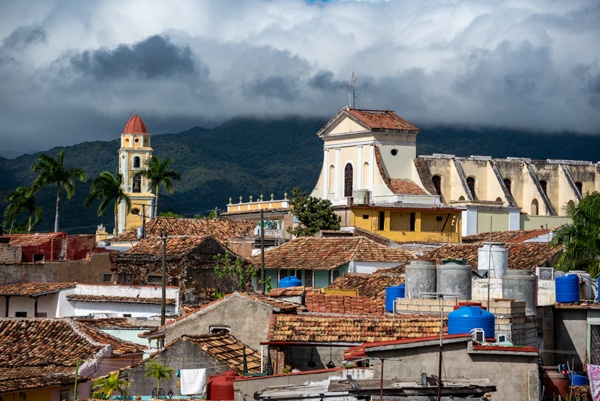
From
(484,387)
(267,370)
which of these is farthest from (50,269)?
(484,387)

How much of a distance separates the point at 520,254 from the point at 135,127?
92.5 metres

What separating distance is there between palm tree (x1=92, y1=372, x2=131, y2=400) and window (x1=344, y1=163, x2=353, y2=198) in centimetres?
6417

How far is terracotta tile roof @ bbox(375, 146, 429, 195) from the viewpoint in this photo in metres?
91.1

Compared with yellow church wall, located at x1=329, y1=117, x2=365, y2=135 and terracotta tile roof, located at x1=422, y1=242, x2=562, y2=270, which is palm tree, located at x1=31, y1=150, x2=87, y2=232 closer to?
yellow church wall, located at x1=329, y1=117, x2=365, y2=135

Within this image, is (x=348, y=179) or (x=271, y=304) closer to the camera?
(x=271, y=304)

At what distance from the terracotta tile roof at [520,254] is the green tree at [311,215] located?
2348cm

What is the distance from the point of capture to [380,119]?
9362 cm

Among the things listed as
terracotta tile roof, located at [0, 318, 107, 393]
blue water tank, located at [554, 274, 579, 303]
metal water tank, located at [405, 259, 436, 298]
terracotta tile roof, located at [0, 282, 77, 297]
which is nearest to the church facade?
terracotta tile roof, located at [0, 282, 77, 297]

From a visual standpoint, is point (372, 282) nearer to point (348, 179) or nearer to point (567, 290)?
point (567, 290)

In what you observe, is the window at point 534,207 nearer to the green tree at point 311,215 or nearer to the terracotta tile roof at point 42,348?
the green tree at point 311,215

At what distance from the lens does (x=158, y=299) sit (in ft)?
166

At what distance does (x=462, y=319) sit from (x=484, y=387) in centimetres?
420

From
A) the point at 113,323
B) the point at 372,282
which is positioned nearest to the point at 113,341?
the point at 113,323

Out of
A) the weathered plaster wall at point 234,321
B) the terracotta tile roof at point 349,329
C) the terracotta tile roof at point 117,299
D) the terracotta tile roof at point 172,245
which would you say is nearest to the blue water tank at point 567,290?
the terracotta tile roof at point 349,329
